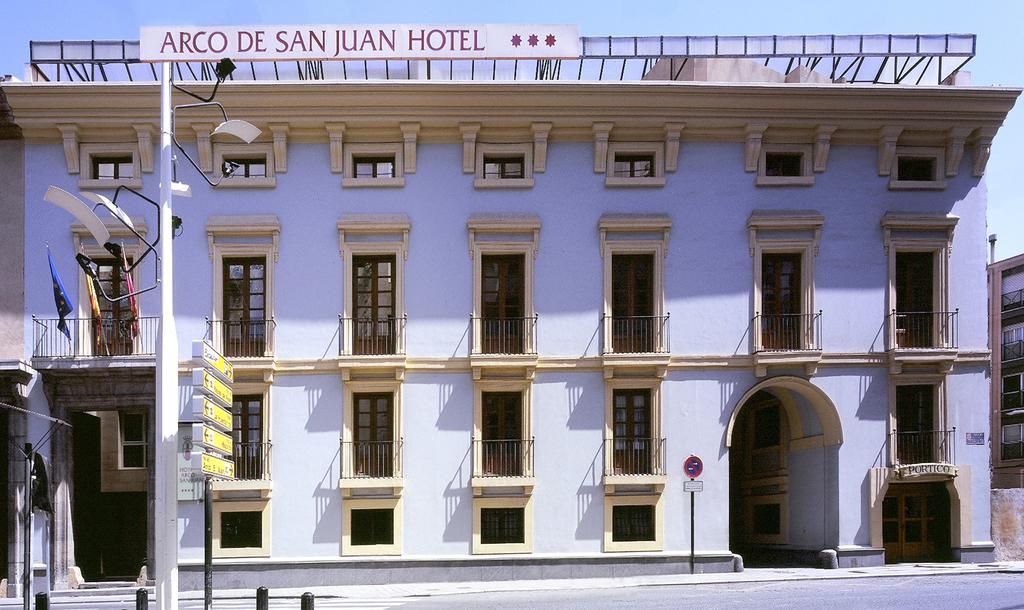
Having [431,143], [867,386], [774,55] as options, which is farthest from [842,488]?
[431,143]

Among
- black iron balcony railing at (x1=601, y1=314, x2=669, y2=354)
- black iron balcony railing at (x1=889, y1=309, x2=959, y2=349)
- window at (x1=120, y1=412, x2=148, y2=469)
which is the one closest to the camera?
black iron balcony railing at (x1=601, y1=314, x2=669, y2=354)

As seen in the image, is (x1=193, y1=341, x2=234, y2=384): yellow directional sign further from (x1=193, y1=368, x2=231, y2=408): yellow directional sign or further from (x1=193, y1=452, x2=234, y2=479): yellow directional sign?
(x1=193, y1=452, x2=234, y2=479): yellow directional sign

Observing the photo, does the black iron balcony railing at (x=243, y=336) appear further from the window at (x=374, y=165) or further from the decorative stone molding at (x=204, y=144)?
the window at (x=374, y=165)

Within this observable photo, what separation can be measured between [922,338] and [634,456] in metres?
7.80

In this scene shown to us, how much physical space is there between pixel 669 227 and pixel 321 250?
8.52m

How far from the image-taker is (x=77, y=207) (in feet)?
41.9

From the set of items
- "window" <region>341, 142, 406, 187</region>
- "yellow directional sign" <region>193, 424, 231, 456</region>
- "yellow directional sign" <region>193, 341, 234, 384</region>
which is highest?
"window" <region>341, 142, 406, 187</region>

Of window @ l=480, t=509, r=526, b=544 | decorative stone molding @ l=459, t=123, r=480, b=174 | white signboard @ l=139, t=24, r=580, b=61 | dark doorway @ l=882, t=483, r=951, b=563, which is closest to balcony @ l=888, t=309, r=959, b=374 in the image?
dark doorway @ l=882, t=483, r=951, b=563

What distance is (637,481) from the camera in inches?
945

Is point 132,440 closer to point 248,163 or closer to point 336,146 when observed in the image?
point 248,163

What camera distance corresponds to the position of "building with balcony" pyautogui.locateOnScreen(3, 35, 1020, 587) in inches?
944

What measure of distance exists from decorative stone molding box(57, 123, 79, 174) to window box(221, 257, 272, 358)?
13.9 feet

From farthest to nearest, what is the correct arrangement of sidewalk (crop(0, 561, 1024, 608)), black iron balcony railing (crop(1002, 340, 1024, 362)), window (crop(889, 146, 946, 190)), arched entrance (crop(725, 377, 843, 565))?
black iron balcony railing (crop(1002, 340, 1024, 362)) < window (crop(889, 146, 946, 190)) < arched entrance (crop(725, 377, 843, 565)) < sidewalk (crop(0, 561, 1024, 608))

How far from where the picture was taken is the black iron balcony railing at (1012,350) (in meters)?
51.0
